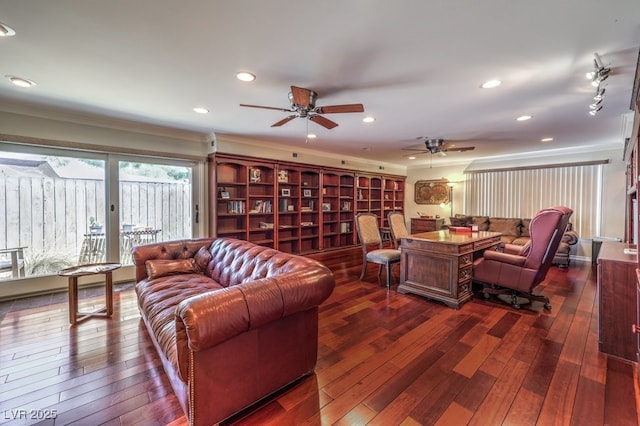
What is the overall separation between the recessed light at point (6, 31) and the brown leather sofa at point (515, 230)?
6711 millimetres

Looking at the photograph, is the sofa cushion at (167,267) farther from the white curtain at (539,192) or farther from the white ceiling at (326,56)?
the white curtain at (539,192)

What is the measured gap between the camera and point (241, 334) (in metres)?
1.55

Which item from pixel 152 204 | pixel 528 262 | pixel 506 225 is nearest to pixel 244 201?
pixel 152 204

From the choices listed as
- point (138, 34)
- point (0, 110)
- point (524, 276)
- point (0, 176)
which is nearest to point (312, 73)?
point (138, 34)

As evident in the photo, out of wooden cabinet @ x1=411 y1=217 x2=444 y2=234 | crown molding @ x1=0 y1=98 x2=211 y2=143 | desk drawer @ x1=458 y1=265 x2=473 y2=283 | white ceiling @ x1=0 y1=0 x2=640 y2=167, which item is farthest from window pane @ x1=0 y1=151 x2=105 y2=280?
wooden cabinet @ x1=411 y1=217 x2=444 y2=234

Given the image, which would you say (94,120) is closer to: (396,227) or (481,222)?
(396,227)

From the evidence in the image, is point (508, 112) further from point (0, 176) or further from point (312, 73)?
point (0, 176)

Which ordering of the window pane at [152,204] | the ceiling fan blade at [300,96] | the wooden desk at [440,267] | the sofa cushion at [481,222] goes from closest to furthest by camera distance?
the ceiling fan blade at [300,96] → the wooden desk at [440,267] → the window pane at [152,204] → the sofa cushion at [481,222]

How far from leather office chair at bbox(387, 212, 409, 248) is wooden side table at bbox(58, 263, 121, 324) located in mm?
3778

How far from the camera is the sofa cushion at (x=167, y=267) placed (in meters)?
2.89

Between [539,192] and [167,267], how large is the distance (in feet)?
24.1

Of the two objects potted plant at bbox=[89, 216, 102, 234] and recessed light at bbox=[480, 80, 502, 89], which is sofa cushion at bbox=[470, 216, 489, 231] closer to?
recessed light at bbox=[480, 80, 502, 89]

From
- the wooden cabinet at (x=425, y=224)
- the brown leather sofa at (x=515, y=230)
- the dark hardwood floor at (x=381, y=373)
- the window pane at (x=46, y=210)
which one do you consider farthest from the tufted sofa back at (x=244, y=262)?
the wooden cabinet at (x=425, y=224)

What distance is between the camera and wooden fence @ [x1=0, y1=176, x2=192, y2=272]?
3545mm
